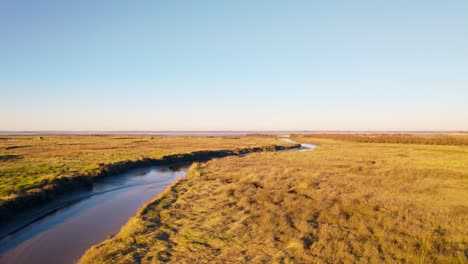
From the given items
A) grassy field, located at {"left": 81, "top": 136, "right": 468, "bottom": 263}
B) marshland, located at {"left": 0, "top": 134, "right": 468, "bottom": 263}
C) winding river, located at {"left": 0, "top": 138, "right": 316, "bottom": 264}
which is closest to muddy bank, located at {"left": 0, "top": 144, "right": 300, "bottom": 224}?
marshland, located at {"left": 0, "top": 134, "right": 468, "bottom": 263}

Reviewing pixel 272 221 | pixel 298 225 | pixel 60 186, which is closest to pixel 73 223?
pixel 60 186

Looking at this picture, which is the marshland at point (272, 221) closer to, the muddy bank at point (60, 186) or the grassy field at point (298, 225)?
the grassy field at point (298, 225)

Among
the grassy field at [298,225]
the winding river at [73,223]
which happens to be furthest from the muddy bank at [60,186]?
the grassy field at [298,225]

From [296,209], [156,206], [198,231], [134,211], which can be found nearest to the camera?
[198,231]

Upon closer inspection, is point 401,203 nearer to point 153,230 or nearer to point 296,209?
point 296,209

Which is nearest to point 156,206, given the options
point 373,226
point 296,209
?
point 296,209

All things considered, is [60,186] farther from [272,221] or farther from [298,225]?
[298,225]
